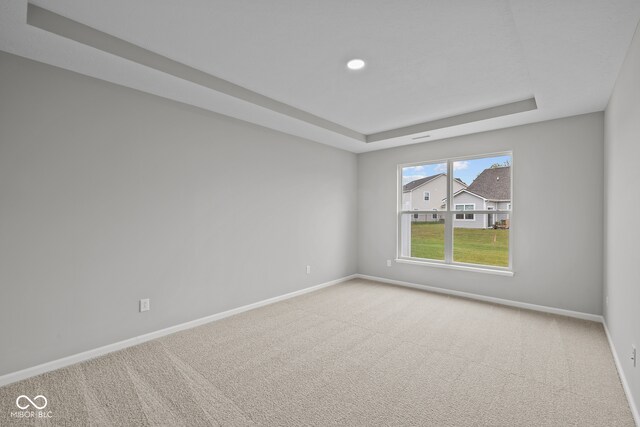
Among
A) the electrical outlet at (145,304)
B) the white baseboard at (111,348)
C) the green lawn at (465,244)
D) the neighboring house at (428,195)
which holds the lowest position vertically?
the white baseboard at (111,348)

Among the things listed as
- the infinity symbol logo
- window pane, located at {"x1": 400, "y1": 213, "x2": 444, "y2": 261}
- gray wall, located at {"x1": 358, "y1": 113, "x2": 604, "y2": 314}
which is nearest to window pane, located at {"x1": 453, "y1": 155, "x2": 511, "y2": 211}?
gray wall, located at {"x1": 358, "y1": 113, "x2": 604, "y2": 314}

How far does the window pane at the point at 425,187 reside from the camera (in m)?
4.84

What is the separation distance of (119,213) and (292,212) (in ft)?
7.30

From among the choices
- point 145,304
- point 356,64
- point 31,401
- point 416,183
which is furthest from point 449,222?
point 31,401

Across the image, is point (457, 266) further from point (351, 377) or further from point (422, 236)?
point (351, 377)

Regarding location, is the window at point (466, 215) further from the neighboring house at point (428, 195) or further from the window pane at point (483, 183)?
the neighboring house at point (428, 195)

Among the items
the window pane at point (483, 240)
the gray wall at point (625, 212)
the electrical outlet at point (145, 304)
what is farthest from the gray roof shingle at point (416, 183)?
the electrical outlet at point (145, 304)

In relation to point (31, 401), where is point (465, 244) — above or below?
above

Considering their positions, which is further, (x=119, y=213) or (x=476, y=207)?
(x=476, y=207)

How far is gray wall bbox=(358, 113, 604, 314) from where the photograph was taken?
11.4 feet

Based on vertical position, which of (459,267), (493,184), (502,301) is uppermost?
(493,184)

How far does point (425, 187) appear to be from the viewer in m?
5.02

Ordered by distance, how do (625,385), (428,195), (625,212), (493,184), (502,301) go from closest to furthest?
(625,385), (625,212), (502,301), (493,184), (428,195)

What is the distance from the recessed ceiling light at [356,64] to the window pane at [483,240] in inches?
118
